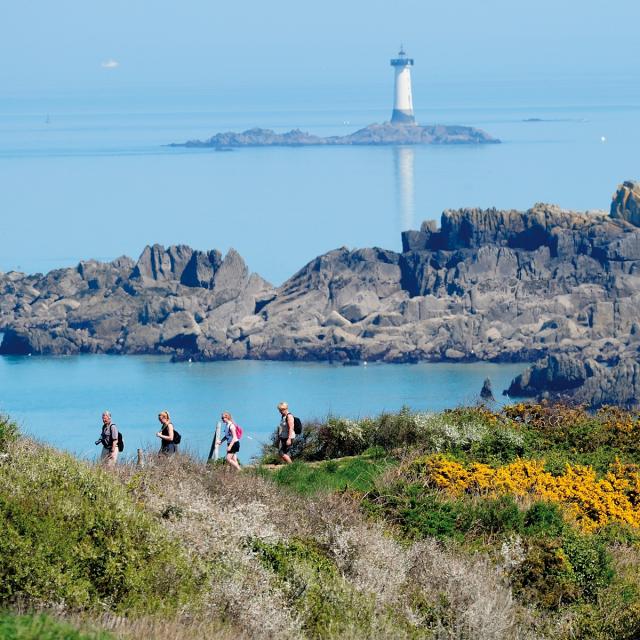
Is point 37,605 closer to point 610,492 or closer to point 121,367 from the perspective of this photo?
point 610,492

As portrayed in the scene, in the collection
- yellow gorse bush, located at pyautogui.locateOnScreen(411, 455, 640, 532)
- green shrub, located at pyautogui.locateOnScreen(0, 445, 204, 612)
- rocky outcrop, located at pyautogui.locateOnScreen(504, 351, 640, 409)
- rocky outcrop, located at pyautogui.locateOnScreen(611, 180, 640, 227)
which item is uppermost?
green shrub, located at pyautogui.locateOnScreen(0, 445, 204, 612)

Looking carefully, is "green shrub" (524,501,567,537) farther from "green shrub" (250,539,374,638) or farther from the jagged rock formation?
the jagged rock formation

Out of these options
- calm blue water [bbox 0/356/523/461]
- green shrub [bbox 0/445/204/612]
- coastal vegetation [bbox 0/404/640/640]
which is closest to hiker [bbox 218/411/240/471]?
coastal vegetation [bbox 0/404/640/640]

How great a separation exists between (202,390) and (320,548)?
84469 mm

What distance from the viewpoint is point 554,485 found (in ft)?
57.2

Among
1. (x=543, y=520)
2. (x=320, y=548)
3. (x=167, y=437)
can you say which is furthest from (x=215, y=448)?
(x=320, y=548)

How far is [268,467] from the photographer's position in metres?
19.1

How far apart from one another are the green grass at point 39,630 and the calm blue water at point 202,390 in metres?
65.0

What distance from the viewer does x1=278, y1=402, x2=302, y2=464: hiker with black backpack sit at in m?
19.2

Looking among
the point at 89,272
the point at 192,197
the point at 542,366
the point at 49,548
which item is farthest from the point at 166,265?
the point at 49,548

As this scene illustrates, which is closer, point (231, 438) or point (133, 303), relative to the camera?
point (231, 438)

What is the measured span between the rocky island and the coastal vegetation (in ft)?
293

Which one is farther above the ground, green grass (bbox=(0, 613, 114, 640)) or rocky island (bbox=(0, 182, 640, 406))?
green grass (bbox=(0, 613, 114, 640))

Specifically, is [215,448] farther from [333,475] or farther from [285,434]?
[333,475]
